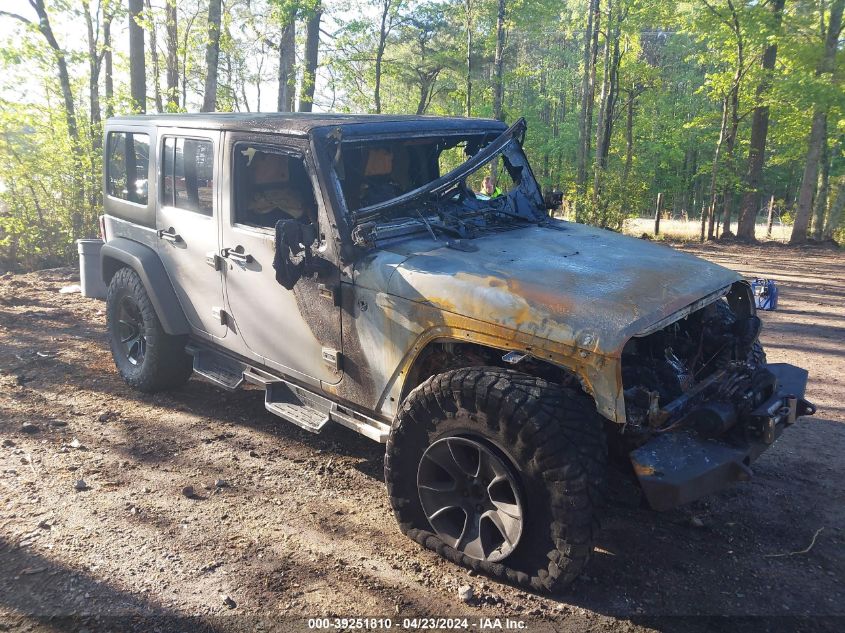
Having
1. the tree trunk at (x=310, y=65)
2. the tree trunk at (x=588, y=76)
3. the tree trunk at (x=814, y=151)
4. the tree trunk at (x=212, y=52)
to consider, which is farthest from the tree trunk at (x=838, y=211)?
the tree trunk at (x=212, y=52)

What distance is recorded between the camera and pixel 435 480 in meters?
3.08

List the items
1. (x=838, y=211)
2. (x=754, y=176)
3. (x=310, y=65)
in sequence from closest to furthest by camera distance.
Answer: (x=310, y=65) < (x=754, y=176) < (x=838, y=211)

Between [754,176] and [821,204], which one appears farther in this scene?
[821,204]

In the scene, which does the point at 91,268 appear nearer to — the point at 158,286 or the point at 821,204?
the point at 158,286

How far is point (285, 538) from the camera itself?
3281 millimetres

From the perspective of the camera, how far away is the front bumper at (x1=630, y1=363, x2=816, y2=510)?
2.54 meters

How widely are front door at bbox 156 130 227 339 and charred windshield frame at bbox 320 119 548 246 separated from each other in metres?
1.11

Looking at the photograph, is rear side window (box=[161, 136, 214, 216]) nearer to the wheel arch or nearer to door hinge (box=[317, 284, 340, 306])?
door hinge (box=[317, 284, 340, 306])

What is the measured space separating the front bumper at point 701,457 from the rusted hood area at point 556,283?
0.54 meters

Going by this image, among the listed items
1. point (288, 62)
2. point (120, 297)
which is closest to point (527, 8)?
point (288, 62)

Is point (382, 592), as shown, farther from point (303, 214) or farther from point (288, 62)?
point (288, 62)

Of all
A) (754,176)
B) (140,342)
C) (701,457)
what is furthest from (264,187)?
(754,176)

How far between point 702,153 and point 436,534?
3667 cm

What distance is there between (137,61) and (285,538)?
12424 mm
